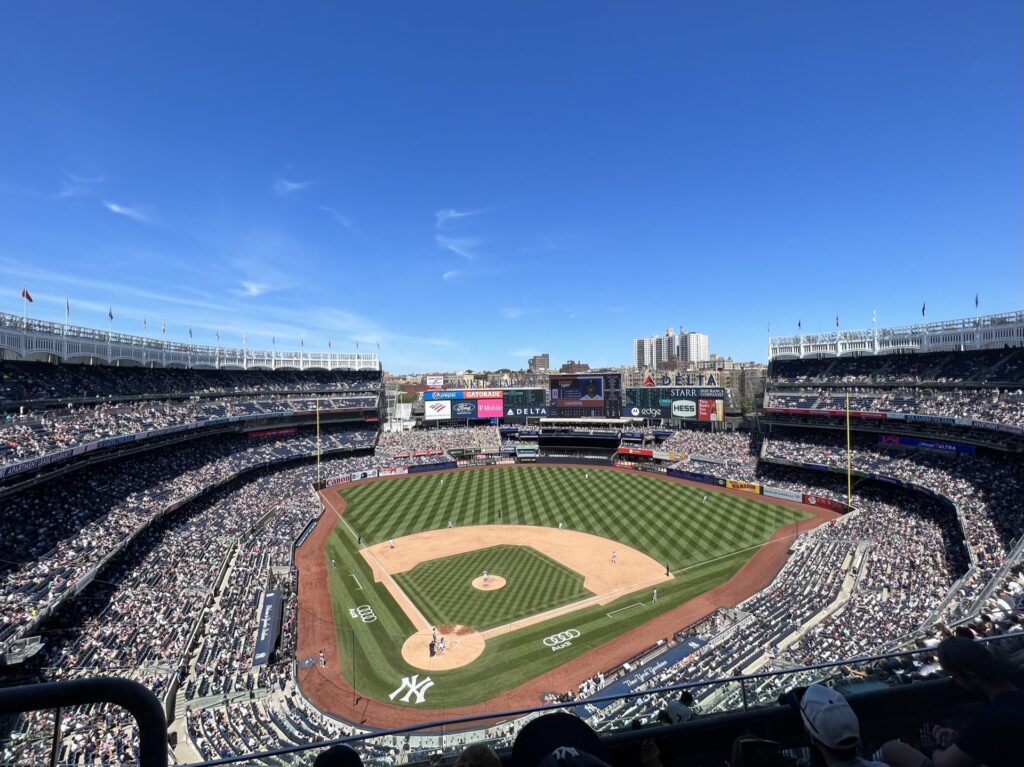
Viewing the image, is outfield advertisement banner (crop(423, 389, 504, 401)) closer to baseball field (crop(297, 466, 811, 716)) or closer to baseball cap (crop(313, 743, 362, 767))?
baseball field (crop(297, 466, 811, 716))

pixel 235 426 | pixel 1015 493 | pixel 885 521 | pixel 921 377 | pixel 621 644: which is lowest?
pixel 621 644

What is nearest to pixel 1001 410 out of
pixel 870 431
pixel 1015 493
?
pixel 1015 493

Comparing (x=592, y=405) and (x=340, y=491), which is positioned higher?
(x=592, y=405)

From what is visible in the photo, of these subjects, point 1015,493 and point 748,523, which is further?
point 748,523

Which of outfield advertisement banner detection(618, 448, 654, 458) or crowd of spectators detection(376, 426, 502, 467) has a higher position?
crowd of spectators detection(376, 426, 502, 467)

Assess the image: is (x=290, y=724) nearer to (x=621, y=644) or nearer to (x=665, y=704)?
(x=621, y=644)

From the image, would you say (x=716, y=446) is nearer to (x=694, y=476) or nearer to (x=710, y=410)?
(x=710, y=410)

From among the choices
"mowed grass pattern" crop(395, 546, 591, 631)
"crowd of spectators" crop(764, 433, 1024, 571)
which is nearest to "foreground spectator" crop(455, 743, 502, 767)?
"mowed grass pattern" crop(395, 546, 591, 631)
